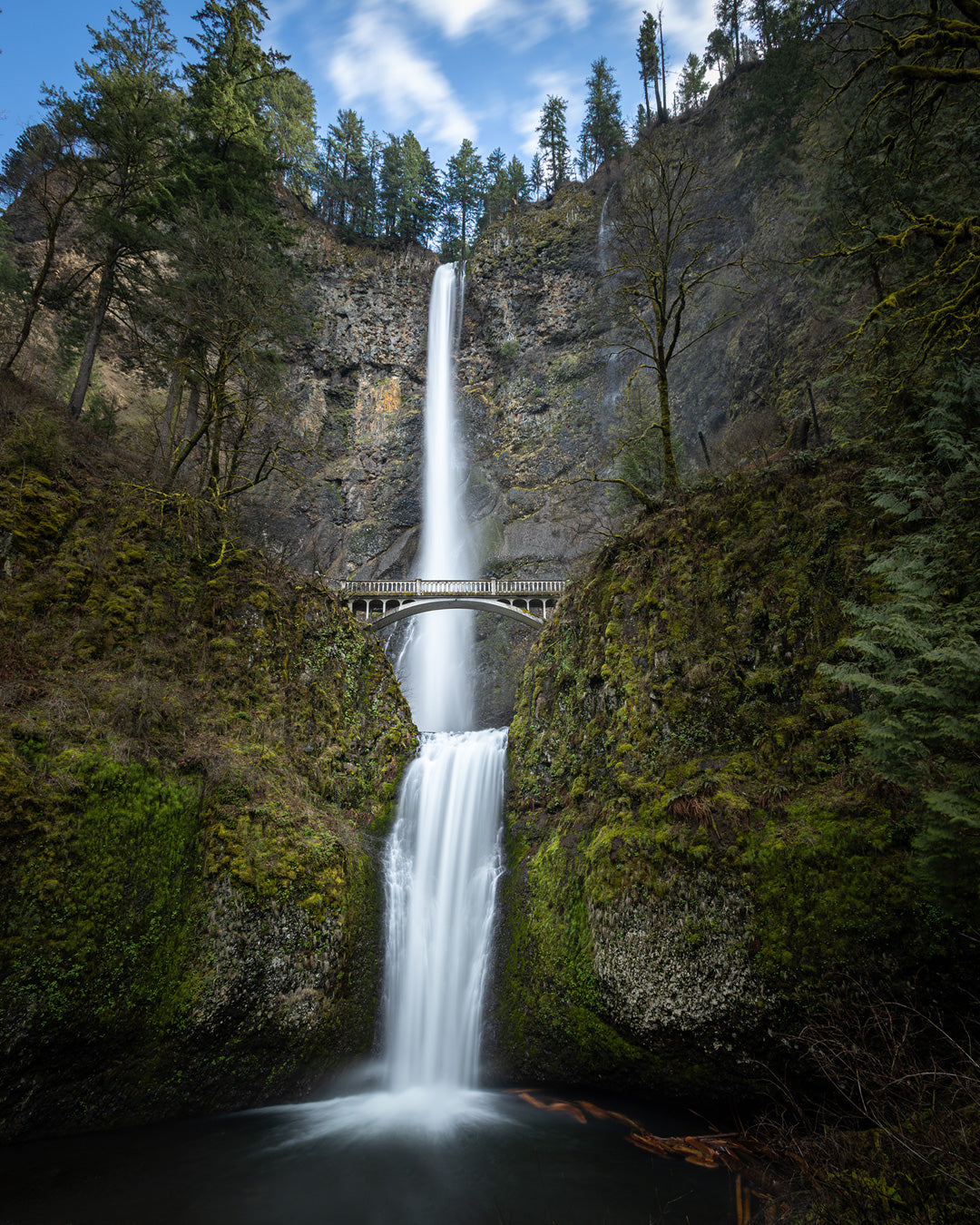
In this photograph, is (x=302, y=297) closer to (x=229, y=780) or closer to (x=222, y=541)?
(x=222, y=541)

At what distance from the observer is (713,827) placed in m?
6.93

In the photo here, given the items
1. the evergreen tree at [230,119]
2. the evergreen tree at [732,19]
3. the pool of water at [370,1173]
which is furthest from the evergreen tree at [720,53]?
the pool of water at [370,1173]

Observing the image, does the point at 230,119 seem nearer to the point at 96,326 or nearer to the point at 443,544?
the point at 96,326

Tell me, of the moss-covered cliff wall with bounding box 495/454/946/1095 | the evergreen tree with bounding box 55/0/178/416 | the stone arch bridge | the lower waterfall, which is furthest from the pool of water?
the stone arch bridge

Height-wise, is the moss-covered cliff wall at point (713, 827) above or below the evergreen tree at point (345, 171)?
below

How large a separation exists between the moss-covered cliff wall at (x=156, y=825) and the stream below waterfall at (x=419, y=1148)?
477 mm

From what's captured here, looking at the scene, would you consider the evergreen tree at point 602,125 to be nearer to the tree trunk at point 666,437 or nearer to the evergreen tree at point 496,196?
the evergreen tree at point 496,196

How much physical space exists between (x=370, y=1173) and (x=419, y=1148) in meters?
0.82

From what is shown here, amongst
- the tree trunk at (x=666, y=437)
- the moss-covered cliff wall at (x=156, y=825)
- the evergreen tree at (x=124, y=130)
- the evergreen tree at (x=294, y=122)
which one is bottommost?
the moss-covered cliff wall at (x=156, y=825)

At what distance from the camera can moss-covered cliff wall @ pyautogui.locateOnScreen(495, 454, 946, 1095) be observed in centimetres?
600

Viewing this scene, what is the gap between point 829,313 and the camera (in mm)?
16469

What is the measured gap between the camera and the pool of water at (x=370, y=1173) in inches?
221

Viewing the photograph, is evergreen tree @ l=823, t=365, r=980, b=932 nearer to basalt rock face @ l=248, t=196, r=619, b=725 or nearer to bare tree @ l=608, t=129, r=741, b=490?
bare tree @ l=608, t=129, r=741, b=490

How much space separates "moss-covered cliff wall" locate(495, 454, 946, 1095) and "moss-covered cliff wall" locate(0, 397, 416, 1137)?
141 inches
